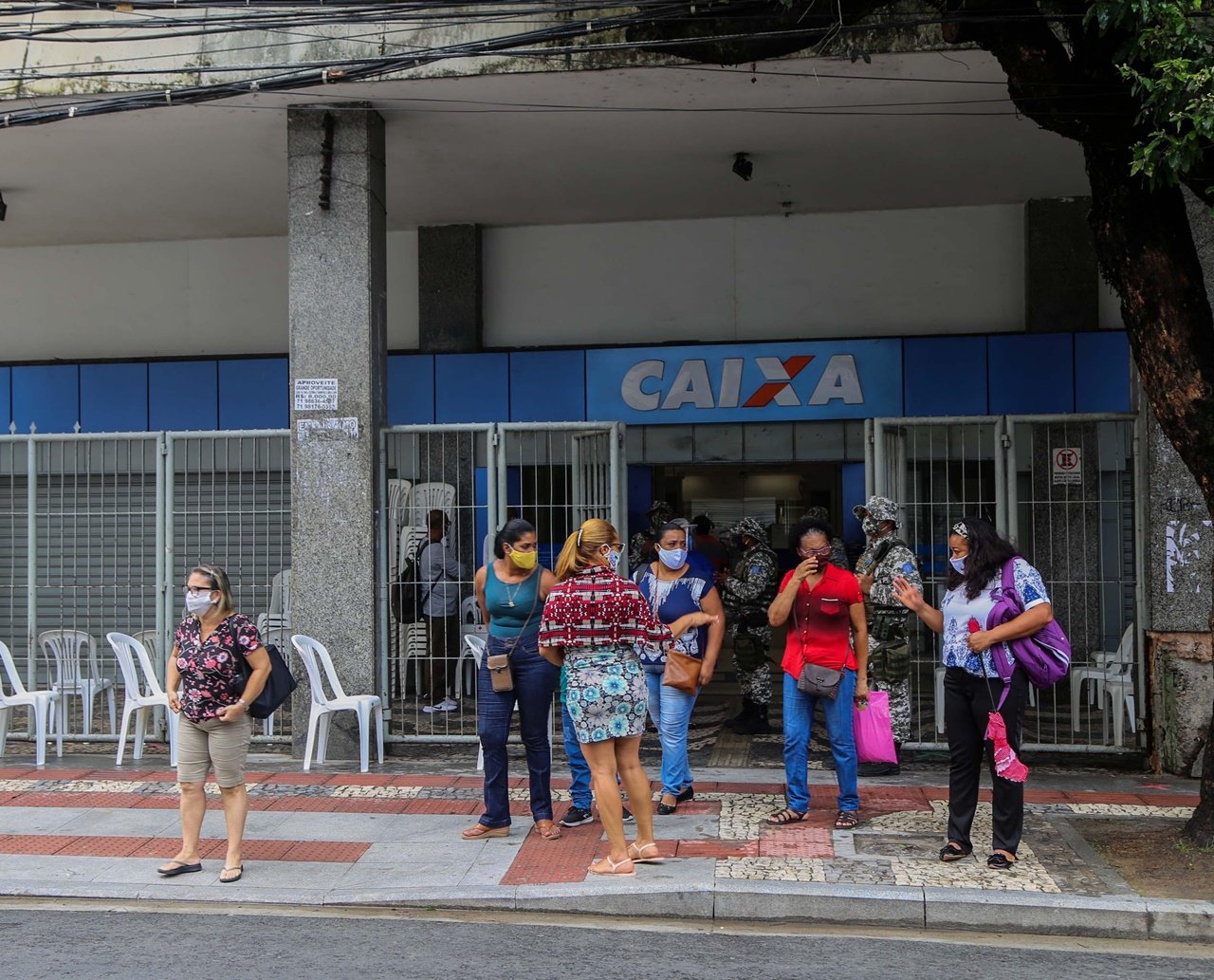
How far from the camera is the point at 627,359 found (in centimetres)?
1348

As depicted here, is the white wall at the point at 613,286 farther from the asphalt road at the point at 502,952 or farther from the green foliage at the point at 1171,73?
the asphalt road at the point at 502,952

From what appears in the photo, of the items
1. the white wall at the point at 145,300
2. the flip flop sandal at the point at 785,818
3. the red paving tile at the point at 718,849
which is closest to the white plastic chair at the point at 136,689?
the red paving tile at the point at 718,849

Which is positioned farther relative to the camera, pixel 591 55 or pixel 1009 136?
pixel 1009 136

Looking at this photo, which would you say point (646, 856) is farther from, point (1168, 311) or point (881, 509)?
point (1168, 311)

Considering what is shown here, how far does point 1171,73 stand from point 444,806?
579 cm

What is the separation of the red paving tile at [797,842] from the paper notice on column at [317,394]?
15.0 ft

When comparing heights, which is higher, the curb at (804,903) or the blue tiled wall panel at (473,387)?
the blue tiled wall panel at (473,387)

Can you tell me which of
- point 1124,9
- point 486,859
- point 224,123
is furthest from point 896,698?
point 224,123

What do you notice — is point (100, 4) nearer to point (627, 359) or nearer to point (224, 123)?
point (224, 123)

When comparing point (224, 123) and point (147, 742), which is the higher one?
point (224, 123)

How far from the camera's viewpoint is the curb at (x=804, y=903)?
5.87 meters

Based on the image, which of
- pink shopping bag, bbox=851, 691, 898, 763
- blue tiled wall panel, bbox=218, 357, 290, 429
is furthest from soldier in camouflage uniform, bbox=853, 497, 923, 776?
blue tiled wall panel, bbox=218, 357, 290, 429

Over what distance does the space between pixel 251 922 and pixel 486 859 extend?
4.32 feet

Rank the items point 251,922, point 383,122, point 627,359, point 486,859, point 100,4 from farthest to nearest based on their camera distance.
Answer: point 627,359 < point 383,122 < point 100,4 < point 486,859 < point 251,922
